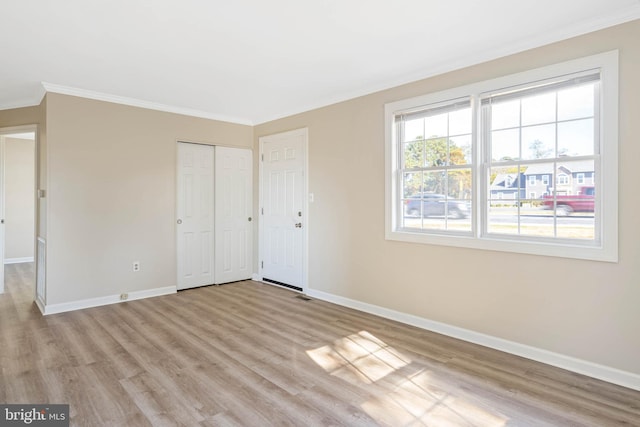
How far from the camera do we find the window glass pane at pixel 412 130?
12.3 feet

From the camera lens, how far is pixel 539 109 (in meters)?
2.95

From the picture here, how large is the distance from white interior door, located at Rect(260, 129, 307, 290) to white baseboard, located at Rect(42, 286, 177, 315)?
151 cm

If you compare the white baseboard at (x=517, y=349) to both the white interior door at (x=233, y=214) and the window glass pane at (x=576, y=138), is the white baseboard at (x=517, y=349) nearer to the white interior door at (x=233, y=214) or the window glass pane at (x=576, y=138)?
the window glass pane at (x=576, y=138)

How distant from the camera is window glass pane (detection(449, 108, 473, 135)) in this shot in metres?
3.36

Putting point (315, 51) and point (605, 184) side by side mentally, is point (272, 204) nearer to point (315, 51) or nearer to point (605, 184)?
point (315, 51)

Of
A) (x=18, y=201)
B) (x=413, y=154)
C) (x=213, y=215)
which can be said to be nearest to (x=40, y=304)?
(x=213, y=215)

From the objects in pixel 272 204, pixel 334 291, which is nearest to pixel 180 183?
pixel 272 204

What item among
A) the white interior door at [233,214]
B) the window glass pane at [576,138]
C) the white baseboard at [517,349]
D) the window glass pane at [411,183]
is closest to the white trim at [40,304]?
the white interior door at [233,214]

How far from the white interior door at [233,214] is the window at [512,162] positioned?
2733mm

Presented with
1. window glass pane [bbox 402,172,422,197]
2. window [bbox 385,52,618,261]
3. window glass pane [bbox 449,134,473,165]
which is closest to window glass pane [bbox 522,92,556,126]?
window [bbox 385,52,618,261]

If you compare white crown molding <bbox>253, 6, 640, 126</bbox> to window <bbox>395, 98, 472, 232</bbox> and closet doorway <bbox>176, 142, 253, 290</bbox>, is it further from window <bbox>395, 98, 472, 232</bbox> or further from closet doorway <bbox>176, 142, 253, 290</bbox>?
closet doorway <bbox>176, 142, 253, 290</bbox>

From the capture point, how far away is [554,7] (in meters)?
2.42

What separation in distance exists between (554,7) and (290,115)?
11.2 ft

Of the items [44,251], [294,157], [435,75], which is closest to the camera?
[435,75]
